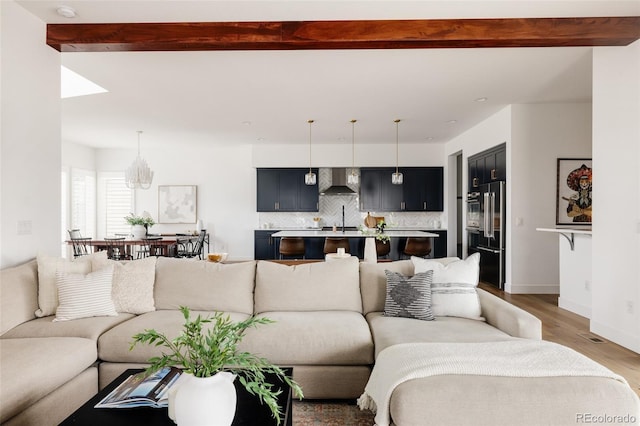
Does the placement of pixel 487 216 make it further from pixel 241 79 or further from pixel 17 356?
pixel 17 356

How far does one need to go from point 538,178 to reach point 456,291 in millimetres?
3913

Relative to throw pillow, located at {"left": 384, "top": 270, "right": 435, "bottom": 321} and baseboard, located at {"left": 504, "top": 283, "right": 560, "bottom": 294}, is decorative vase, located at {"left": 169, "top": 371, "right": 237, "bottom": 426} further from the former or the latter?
baseboard, located at {"left": 504, "top": 283, "right": 560, "bottom": 294}

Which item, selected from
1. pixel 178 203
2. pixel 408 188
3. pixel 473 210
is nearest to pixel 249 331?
pixel 473 210

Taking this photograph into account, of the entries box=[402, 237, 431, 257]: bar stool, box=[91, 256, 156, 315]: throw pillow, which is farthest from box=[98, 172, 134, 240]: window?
box=[91, 256, 156, 315]: throw pillow

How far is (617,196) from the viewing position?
3613 mm

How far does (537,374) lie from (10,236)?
3.68 metres

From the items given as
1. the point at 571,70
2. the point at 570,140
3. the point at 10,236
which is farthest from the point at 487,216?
the point at 10,236

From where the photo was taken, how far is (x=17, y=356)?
2014 millimetres

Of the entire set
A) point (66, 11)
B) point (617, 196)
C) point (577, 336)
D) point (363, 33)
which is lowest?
point (577, 336)

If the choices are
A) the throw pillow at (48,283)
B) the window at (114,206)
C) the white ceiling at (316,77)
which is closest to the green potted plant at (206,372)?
the throw pillow at (48,283)

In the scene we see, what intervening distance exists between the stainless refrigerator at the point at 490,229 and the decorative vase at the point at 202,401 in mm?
5694

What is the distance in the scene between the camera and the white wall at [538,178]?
572 centimetres

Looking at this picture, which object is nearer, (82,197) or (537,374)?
(537,374)

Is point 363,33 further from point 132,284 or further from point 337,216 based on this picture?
point 337,216
